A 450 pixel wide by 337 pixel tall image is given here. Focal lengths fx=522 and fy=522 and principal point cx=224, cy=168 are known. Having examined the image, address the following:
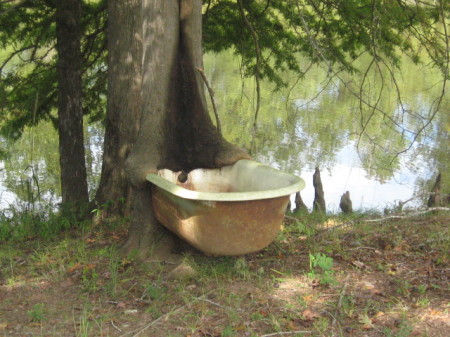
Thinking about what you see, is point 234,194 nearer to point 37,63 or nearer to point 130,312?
point 130,312

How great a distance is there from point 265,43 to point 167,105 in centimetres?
358

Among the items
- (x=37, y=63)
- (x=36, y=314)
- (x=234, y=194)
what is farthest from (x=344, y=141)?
(x=36, y=314)

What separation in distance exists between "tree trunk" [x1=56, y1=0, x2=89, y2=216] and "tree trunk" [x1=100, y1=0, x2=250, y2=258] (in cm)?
228

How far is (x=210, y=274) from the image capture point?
4.27 m

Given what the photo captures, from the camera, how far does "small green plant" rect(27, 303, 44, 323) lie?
3.66 m

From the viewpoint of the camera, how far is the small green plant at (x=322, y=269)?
13.1ft

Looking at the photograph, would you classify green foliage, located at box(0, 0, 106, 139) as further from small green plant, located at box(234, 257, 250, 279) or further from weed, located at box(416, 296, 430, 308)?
weed, located at box(416, 296, 430, 308)

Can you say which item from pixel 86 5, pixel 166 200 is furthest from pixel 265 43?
pixel 166 200

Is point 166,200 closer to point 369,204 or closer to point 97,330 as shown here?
point 97,330

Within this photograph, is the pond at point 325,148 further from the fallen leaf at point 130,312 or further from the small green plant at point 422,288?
the small green plant at point 422,288

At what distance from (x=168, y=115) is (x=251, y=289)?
182cm

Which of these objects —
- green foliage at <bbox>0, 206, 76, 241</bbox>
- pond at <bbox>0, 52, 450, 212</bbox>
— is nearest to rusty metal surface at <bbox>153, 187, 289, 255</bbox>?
green foliage at <bbox>0, 206, 76, 241</bbox>

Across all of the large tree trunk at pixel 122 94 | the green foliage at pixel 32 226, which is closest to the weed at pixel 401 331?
the large tree trunk at pixel 122 94

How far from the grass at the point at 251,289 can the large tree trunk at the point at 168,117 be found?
477 millimetres
